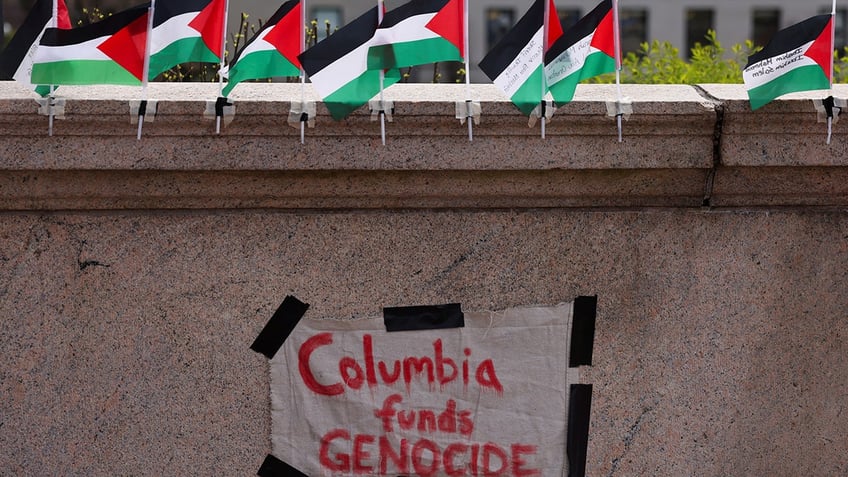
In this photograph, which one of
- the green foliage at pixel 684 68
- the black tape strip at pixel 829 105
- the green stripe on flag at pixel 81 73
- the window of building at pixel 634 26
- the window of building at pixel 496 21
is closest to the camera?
the green stripe on flag at pixel 81 73

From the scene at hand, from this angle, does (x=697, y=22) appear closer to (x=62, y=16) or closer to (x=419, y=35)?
(x=419, y=35)

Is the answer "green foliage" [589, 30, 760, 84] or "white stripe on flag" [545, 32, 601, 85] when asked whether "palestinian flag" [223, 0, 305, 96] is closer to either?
"white stripe on flag" [545, 32, 601, 85]

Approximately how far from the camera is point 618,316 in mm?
3186

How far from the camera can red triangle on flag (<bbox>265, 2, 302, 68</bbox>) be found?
9.53 ft

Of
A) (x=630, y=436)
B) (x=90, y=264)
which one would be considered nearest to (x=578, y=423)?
(x=630, y=436)

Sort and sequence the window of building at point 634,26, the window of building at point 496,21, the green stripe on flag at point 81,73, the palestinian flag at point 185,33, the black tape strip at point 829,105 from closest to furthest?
the green stripe on flag at point 81,73 → the palestinian flag at point 185,33 → the black tape strip at point 829,105 → the window of building at point 496,21 → the window of building at point 634,26

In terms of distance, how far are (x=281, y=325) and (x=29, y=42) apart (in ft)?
3.81

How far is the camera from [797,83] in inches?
116

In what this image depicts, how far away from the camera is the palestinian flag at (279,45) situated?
9.47 feet

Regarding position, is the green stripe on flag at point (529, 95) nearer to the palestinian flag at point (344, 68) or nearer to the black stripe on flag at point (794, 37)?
the palestinian flag at point (344, 68)

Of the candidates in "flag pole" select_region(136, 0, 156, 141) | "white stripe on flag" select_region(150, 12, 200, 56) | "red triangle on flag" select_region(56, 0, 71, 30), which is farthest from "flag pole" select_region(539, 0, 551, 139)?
"red triangle on flag" select_region(56, 0, 71, 30)

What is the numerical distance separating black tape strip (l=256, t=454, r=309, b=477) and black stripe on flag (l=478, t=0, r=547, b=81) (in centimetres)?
144

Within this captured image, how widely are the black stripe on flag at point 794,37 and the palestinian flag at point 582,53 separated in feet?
1.65

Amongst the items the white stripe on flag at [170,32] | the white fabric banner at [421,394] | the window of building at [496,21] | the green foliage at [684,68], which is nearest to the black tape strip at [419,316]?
the white fabric banner at [421,394]
